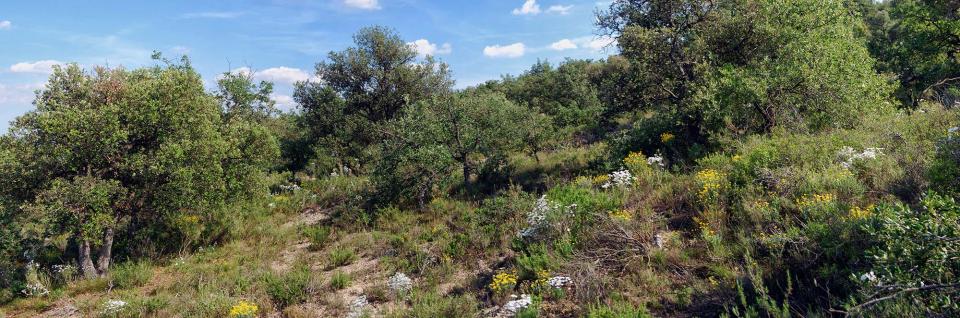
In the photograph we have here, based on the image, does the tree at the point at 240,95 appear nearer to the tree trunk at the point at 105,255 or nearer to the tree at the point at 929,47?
the tree trunk at the point at 105,255

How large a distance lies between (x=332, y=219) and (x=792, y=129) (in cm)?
1298

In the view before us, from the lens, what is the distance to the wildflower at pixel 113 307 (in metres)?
8.60

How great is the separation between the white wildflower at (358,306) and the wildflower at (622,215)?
4.58 m

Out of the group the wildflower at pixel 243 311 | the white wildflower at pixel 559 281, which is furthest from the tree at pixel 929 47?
the wildflower at pixel 243 311

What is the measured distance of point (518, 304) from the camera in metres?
6.69

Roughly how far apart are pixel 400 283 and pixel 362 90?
602 inches

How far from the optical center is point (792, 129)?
36.6 ft

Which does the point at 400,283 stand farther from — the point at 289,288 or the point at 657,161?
the point at 657,161

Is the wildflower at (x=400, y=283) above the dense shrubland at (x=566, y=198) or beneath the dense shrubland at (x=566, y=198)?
beneath

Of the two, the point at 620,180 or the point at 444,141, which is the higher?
the point at 444,141

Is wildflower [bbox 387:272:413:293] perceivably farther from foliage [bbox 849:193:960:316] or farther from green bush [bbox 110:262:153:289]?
foliage [bbox 849:193:960:316]

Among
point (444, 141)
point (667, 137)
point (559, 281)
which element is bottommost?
point (559, 281)

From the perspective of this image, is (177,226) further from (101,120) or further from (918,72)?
(918,72)

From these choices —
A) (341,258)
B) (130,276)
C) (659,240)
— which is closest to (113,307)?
(130,276)
